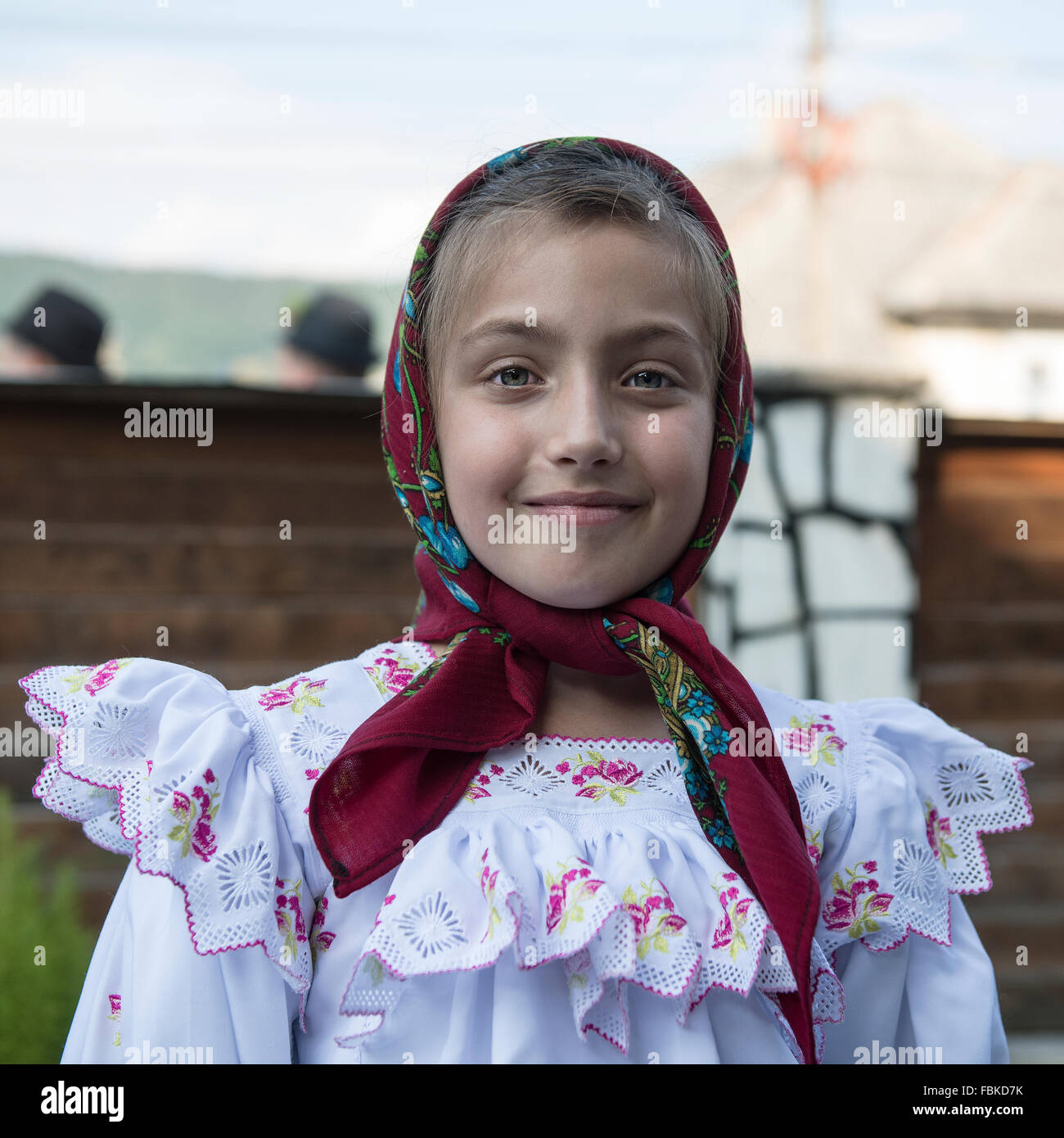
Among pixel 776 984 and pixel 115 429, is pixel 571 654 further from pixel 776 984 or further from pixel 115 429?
pixel 115 429

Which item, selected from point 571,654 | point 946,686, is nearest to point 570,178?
point 571,654

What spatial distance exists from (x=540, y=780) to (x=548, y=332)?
1.69ft

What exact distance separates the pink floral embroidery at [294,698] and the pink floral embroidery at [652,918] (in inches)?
17.4

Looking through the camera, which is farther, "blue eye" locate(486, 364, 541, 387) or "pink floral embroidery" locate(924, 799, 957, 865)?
"pink floral embroidery" locate(924, 799, 957, 865)

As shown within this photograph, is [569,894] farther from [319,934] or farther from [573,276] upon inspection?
[573,276]

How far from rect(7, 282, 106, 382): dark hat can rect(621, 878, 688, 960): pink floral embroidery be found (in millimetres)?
3485

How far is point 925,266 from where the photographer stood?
13.6 meters

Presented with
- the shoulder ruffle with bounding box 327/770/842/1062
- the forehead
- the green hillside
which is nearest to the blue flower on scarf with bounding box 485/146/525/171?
the forehead

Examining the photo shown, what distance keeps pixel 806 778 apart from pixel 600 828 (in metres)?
0.32

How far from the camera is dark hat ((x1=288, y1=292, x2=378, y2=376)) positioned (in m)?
4.71

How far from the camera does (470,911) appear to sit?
1.18 meters

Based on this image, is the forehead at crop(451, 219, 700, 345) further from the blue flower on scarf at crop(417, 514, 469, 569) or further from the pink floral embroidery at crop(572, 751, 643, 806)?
the pink floral embroidery at crop(572, 751, 643, 806)

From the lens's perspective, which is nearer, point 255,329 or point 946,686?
point 946,686

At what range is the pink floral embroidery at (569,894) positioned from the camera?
1.17 m
